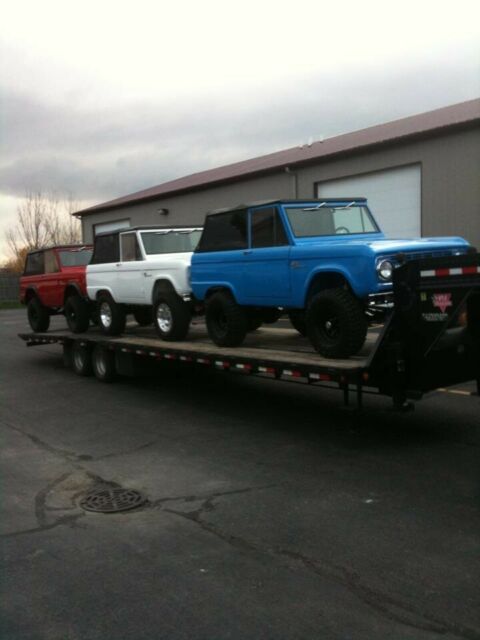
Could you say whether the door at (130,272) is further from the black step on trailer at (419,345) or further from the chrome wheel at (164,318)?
the black step on trailer at (419,345)

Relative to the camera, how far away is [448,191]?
17078 mm

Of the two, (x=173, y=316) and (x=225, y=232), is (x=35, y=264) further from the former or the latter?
(x=225, y=232)

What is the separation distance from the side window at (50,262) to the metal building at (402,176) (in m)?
9.47

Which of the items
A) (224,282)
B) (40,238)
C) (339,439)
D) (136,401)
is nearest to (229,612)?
(339,439)

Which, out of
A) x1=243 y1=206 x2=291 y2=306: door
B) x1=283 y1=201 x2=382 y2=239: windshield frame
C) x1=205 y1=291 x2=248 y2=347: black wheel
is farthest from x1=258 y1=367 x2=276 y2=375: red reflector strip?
x1=283 y1=201 x2=382 y2=239: windshield frame

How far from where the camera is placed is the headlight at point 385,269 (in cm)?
686

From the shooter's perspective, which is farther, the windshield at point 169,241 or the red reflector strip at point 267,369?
the windshield at point 169,241

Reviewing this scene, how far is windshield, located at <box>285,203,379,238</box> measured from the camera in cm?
834

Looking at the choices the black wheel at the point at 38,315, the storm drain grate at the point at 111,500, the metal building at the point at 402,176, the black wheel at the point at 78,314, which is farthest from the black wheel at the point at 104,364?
the metal building at the point at 402,176

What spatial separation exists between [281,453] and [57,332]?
8.21m

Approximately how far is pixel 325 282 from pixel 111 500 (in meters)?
3.38

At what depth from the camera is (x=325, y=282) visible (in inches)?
297

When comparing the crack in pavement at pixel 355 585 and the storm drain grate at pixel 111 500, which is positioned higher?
the crack in pavement at pixel 355 585

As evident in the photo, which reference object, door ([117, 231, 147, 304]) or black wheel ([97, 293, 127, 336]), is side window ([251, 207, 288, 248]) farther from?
black wheel ([97, 293, 127, 336])
